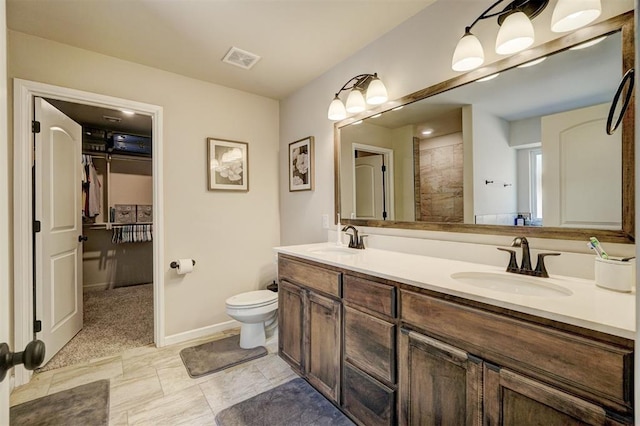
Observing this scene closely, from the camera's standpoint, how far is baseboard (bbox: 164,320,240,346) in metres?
2.58

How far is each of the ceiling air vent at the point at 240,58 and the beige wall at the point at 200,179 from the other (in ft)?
1.73

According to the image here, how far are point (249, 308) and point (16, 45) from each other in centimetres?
250

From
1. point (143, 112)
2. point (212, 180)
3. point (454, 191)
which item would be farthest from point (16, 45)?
point (454, 191)

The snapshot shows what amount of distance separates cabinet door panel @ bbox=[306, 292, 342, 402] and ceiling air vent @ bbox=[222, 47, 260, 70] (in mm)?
1911

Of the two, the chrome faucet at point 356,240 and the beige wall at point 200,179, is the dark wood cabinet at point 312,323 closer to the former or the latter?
the chrome faucet at point 356,240

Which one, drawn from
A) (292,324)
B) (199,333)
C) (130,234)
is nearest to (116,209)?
(130,234)

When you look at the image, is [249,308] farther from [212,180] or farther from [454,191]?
Result: [454,191]

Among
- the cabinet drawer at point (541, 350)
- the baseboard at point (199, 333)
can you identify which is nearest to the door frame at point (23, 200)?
the baseboard at point (199, 333)

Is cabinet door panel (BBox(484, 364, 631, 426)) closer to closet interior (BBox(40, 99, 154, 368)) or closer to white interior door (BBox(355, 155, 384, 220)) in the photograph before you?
white interior door (BBox(355, 155, 384, 220))

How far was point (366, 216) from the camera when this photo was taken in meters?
2.27

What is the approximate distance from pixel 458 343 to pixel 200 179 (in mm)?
2515

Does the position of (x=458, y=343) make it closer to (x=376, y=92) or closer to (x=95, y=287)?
(x=376, y=92)

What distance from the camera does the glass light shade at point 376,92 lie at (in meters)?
1.96

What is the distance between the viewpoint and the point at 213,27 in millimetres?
1935
